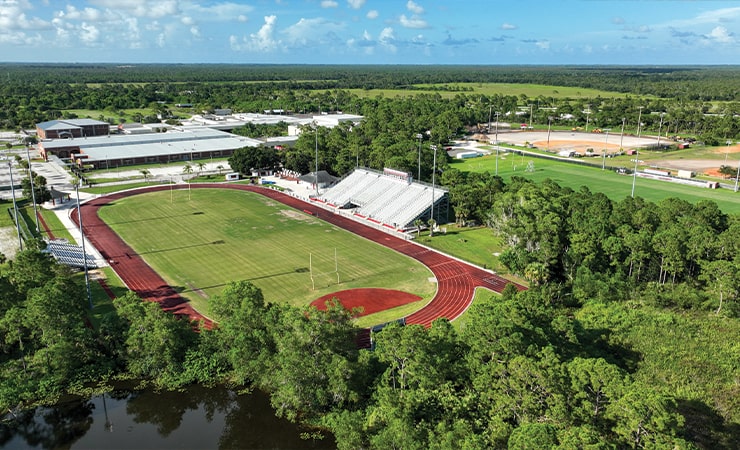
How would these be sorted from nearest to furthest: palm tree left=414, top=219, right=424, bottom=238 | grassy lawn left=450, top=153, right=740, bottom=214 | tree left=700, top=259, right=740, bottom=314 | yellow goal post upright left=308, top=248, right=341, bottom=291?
tree left=700, top=259, right=740, bottom=314 < yellow goal post upright left=308, top=248, right=341, bottom=291 < palm tree left=414, top=219, right=424, bottom=238 < grassy lawn left=450, top=153, right=740, bottom=214

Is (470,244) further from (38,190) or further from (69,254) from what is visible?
(38,190)

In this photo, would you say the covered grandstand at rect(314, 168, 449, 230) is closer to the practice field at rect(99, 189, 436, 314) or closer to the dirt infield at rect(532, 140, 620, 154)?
the practice field at rect(99, 189, 436, 314)

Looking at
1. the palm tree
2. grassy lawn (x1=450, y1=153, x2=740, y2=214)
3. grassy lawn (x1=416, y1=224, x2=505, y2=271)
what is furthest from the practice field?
grassy lawn (x1=450, y1=153, x2=740, y2=214)

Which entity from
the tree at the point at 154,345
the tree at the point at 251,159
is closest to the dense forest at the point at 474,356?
the tree at the point at 154,345

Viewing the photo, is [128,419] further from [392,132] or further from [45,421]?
[392,132]

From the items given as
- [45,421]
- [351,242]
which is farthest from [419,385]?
[351,242]

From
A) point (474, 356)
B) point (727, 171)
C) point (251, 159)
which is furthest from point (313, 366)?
point (727, 171)
